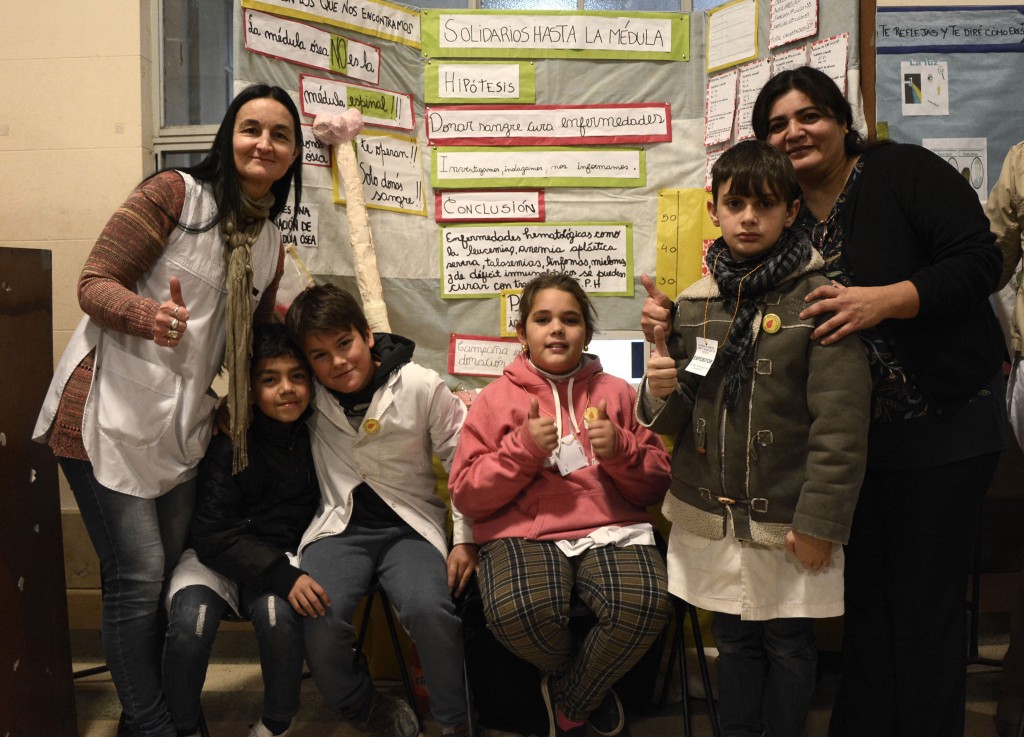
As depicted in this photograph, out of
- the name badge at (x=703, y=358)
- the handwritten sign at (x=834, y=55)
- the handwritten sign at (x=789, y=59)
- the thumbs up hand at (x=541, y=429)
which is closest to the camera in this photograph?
the name badge at (x=703, y=358)

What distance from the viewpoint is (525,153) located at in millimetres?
2789

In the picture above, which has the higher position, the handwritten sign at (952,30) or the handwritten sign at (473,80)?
the handwritten sign at (952,30)

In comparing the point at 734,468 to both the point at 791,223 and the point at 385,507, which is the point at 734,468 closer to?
the point at 791,223

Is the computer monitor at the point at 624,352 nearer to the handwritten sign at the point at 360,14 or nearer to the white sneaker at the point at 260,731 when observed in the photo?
the handwritten sign at the point at 360,14

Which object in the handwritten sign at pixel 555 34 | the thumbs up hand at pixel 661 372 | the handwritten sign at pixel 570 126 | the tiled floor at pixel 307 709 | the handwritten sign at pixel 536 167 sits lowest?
the tiled floor at pixel 307 709

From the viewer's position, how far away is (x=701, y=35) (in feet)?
9.07

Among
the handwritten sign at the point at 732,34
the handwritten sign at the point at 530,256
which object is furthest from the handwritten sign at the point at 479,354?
the handwritten sign at the point at 732,34

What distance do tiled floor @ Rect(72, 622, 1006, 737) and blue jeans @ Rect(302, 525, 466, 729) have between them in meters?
0.31

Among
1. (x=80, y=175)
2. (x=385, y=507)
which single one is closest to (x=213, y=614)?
(x=385, y=507)

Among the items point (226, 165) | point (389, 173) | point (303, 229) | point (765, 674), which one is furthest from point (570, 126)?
point (765, 674)

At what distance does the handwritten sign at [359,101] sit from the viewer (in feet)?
8.59

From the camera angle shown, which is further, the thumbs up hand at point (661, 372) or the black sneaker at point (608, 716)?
the black sneaker at point (608, 716)

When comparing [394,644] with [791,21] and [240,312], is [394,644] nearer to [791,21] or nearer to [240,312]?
[240,312]

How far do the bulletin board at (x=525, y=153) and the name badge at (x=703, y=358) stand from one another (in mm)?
1113
